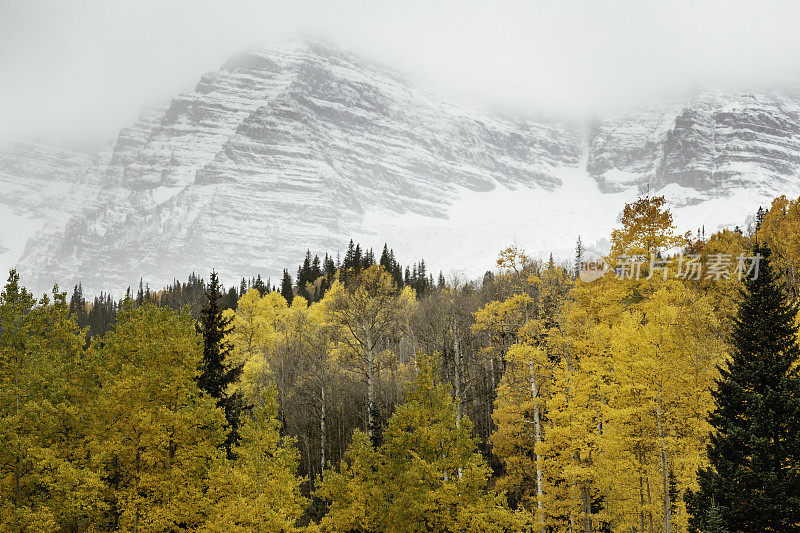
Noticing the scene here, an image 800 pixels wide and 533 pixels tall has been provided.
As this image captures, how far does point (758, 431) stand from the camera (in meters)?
16.6

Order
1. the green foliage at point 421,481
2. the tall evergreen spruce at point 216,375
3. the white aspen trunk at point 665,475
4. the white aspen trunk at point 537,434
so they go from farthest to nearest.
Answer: the tall evergreen spruce at point 216,375 < the white aspen trunk at point 537,434 < the white aspen trunk at point 665,475 < the green foliage at point 421,481

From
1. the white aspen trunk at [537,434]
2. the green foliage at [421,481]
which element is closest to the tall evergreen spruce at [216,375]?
the green foliage at [421,481]

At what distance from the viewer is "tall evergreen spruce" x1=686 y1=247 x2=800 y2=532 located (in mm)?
15984

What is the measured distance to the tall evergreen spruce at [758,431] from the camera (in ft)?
52.4

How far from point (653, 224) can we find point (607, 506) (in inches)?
773

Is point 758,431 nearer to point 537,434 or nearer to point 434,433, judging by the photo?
point 537,434

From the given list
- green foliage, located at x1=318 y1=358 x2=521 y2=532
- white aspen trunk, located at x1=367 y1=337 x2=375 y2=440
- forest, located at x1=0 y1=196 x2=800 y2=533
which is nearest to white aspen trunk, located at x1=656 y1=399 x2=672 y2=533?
forest, located at x1=0 y1=196 x2=800 y2=533

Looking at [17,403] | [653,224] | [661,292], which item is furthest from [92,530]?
[653,224]

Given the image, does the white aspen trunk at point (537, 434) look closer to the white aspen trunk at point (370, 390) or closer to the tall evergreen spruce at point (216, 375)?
the white aspen trunk at point (370, 390)

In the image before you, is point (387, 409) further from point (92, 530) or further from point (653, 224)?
point (653, 224)

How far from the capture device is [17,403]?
2039 cm

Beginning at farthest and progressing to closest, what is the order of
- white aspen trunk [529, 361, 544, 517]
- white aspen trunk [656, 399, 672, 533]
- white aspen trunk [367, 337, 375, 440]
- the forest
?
1. white aspen trunk [367, 337, 375, 440]
2. white aspen trunk [529, 361, 544, 517]
3. white aspen trunk [656, 399, 672, 533]
4. the forest

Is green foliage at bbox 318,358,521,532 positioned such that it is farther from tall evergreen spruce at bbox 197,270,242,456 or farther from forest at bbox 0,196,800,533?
tall evergreen spruce at bbox 197,270,242,456

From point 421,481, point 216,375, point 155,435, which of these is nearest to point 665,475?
point 421,481
